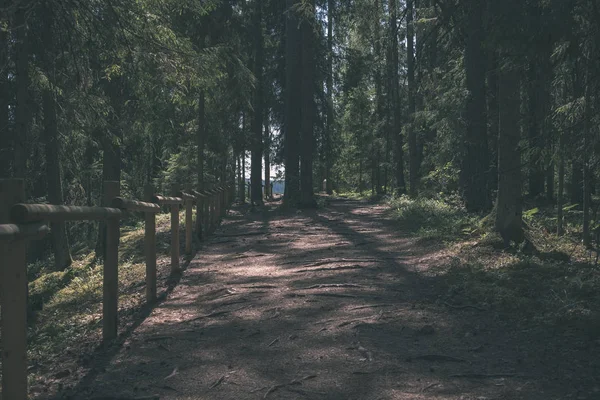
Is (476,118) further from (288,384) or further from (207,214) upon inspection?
Result: (288,384)

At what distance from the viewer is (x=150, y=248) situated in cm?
665

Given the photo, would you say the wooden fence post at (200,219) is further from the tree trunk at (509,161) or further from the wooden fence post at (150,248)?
the tree trunk at (509,161)

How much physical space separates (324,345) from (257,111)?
21.8m

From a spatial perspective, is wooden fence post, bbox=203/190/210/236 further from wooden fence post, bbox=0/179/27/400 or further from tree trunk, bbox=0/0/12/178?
wooden fence post, bbox=0/179/27/400

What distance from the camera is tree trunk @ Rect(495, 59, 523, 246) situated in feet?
29.8

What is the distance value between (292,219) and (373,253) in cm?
684

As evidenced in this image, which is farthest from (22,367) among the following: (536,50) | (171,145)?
(171,145)

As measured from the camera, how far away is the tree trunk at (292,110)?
20750 mm

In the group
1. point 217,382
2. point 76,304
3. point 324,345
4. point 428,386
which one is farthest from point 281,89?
point 428,386

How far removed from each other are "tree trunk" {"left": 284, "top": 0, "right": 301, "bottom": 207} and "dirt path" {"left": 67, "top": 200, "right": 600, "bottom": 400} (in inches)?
480

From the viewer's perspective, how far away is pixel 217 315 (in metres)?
6.14

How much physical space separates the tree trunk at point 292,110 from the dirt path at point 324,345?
1218 cm

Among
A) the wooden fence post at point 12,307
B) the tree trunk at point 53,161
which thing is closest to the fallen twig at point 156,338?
the wooden fence post at point 12,307

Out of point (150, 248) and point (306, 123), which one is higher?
point (306, 123)
